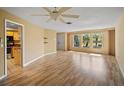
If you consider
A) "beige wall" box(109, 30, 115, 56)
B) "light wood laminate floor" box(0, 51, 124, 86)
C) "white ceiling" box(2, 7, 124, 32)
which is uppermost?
"white ceiling" box(2, 7, 124, 32)

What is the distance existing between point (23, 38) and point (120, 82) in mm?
4397

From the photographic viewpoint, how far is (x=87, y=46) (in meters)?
13.0

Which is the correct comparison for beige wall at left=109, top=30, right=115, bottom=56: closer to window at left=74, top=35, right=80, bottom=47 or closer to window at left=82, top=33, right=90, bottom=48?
window at left=82, top=33, right=90, bottom=48

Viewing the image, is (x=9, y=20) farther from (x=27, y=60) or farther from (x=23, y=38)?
(x=27, y=60)

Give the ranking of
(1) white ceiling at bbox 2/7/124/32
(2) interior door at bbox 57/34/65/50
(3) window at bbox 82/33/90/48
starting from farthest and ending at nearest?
(2) interior door at bbox 57/34/65/50 → (3) window at bbox 82/33/90/48 → (1) white ceiling at bbox 2/7/124/32

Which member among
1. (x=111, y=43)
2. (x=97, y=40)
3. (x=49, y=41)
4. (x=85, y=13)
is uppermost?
(x=85, y=13)

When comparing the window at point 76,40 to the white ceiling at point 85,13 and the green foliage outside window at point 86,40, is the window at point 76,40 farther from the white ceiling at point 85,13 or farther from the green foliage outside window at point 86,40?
the white ceiling at point 85,13

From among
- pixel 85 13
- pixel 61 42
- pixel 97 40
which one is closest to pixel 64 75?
pixel 85 13

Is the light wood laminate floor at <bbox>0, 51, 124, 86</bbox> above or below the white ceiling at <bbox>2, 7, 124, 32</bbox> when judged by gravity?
below

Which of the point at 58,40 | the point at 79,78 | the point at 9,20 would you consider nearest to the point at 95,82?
the point at 79,78

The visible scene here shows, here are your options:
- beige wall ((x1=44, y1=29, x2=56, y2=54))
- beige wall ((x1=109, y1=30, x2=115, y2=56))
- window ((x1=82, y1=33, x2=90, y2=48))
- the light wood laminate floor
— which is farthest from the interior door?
the light wood laminate floor

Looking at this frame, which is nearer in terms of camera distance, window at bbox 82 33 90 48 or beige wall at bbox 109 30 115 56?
beige wall at bbox 109 30 115 56

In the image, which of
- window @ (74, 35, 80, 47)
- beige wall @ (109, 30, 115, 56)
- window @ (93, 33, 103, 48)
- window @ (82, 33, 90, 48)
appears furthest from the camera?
window @ (74, 35, 80, 47)

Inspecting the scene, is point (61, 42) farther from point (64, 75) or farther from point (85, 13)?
point (64, 75)
